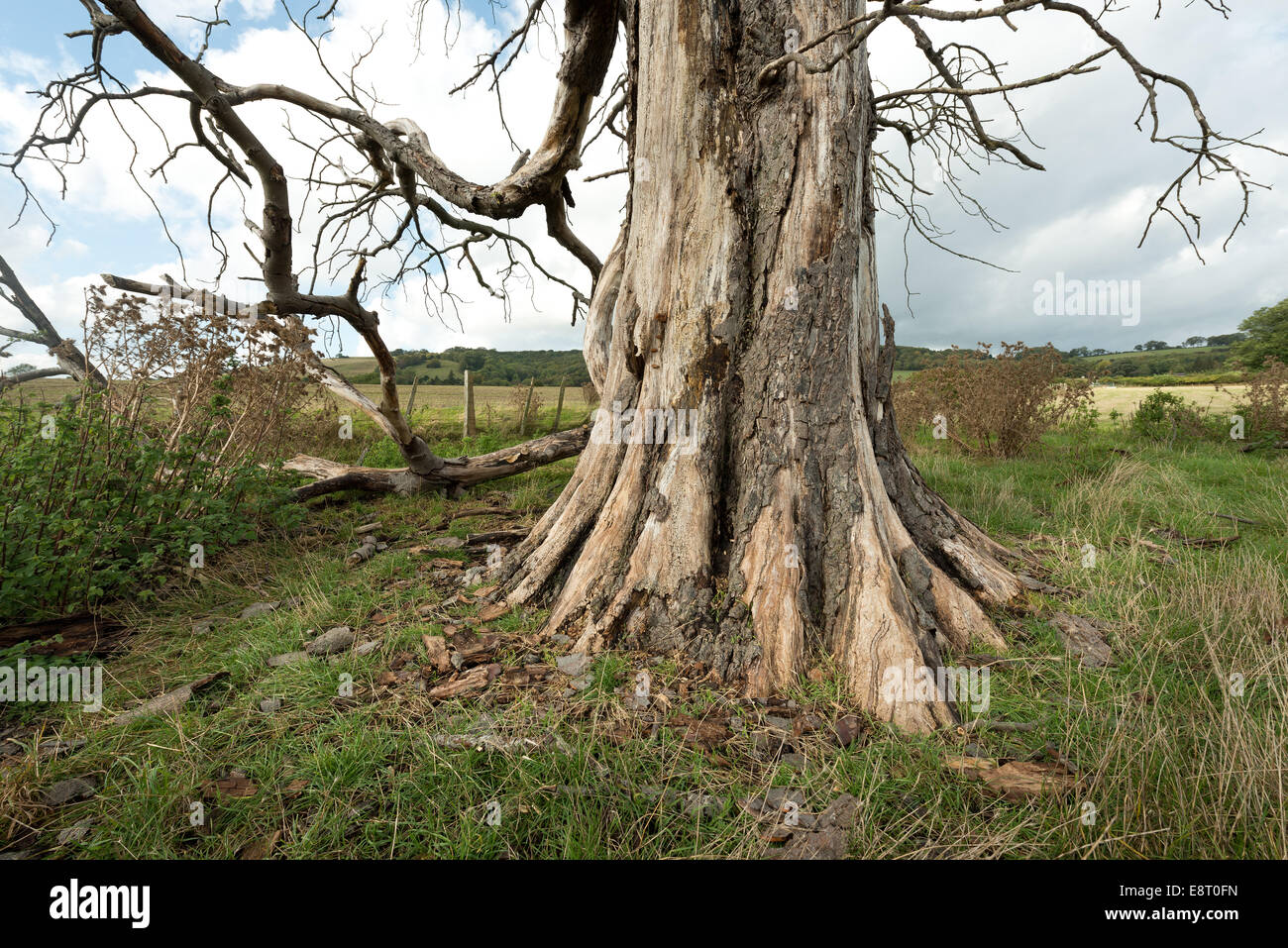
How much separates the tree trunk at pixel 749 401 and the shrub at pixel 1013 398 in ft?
19.2

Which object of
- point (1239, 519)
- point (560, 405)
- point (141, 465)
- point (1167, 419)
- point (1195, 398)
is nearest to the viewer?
point (141, 465)

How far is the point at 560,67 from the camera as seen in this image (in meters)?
5.05

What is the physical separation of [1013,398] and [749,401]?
6.95 meters

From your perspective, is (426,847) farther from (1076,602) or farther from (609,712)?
(1076,602)

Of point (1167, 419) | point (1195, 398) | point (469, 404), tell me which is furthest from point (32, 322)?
point (1195, 398)

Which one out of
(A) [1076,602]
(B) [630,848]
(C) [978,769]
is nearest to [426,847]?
(B) [630,848]

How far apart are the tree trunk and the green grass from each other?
1.05 ft

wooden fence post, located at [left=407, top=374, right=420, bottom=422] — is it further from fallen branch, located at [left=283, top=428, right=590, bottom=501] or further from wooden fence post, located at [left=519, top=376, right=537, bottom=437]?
fallen branch, located at [left=283, top=428, right=590, bottom=501]

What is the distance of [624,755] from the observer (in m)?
2.20

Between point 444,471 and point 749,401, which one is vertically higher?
point 749,401

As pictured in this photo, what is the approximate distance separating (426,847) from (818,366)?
276 cm

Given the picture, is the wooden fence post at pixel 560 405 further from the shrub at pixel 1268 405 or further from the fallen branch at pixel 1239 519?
the shrub at pixel 1268 405

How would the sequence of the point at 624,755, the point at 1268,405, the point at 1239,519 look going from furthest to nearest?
the point at 1268,405 < the point at 1239,519 < the point at 624,755

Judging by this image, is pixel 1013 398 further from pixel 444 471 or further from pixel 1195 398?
pixel 444 471
